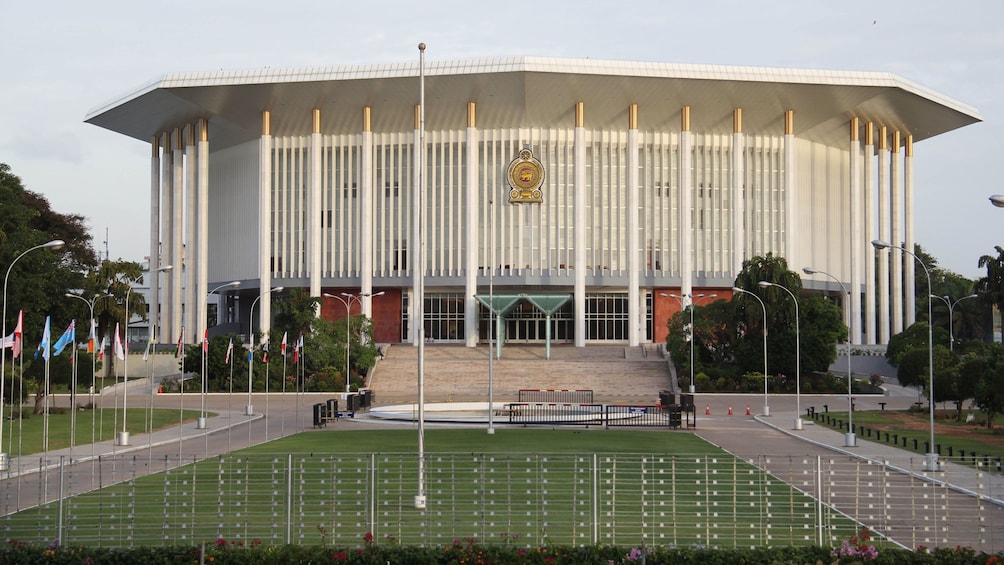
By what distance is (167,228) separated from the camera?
98875 millimetres

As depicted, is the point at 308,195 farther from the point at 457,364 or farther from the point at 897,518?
the point at 897,518

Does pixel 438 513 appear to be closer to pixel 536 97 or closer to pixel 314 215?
pixel 536 97

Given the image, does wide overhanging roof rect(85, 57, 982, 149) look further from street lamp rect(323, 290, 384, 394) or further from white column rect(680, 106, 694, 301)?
street lamp rect(323, 290, 384, 394)

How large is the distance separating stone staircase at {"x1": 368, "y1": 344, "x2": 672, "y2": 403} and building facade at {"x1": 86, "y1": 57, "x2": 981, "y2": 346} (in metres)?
5.31

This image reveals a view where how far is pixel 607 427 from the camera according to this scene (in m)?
46.3

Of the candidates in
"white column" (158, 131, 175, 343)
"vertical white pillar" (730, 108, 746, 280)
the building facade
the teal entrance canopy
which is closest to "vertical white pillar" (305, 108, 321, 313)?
the building facade

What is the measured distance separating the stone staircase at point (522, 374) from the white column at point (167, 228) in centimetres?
2275

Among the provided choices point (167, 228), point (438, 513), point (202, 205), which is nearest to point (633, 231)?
point (202, 205)

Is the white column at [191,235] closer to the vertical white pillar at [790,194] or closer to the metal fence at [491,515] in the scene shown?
the vertical white pillar at [790,194]

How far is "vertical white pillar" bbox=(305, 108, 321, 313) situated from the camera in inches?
3600

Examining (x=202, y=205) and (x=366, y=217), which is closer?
(x=366, y=217)

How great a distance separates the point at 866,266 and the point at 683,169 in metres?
20.5

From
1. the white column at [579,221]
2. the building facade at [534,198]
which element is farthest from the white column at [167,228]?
the white column at [579,221]

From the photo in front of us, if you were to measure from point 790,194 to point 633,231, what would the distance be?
46.6 ft
